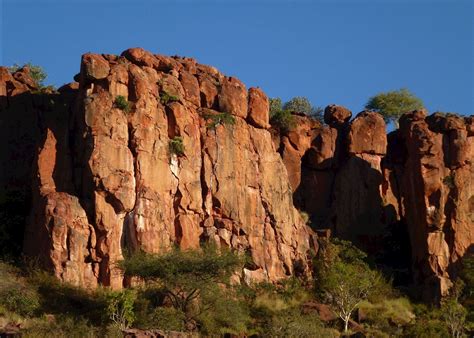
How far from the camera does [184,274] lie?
52.7 m

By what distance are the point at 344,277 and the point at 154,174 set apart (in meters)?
11.3

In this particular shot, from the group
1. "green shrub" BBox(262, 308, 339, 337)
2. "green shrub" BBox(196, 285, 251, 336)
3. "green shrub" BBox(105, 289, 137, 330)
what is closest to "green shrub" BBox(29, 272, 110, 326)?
"green shrub" BBox(105, 289, 137, 330)

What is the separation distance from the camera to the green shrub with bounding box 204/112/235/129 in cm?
6212

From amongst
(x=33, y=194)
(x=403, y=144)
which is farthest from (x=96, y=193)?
(x=403, y=144)

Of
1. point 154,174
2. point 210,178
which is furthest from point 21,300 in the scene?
point 210,178

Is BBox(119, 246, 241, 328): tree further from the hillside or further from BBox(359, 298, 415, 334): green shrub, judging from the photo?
BBox(359, 298, 415, 334): green shrub

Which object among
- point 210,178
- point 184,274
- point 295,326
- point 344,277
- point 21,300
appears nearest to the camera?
point 295,326

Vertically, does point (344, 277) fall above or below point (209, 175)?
below

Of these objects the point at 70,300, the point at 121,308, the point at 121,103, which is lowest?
the point at 121,308

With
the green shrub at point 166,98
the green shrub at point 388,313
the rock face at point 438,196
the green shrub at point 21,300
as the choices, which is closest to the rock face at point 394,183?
the rock face at point 438,196

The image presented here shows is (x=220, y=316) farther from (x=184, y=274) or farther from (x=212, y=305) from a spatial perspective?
(x=184, y=274)

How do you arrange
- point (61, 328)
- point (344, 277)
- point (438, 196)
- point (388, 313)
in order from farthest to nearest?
point (438, 196) → point (344, 277) → point (388, 313) → point (61, 328)

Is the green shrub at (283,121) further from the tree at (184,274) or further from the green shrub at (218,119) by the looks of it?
the tree at (184,274)

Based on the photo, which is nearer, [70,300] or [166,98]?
[70,300]
